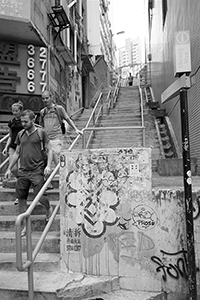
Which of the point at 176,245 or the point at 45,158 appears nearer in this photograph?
the point at 176,245

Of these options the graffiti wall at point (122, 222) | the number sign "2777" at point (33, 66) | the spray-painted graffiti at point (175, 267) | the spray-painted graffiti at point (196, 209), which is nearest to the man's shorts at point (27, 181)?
the graffiti wall at point (122, 222)

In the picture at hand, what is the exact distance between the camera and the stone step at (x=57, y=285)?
3.30 meters

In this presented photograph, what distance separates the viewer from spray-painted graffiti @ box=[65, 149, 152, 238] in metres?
3.72

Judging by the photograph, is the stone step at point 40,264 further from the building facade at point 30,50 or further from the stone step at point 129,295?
the building facade at point 30,50

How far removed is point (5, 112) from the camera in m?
10.9

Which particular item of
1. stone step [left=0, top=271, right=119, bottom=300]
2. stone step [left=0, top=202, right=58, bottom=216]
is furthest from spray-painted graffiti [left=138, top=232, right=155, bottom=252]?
stone step [left=0, top=202, right=58, bottom=216]

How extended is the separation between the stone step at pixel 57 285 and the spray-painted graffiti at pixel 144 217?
A: 70 cm

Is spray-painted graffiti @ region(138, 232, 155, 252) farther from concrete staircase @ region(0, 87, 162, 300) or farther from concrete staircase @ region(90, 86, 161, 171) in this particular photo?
concrete staircase @ region(90, 86, 161, 171)

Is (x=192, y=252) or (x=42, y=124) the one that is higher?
(x=42, y=124)

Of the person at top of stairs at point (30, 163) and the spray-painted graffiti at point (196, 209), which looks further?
the person at top of stairs at point (30, 163)

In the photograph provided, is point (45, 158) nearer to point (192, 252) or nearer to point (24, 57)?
point (192, 252)

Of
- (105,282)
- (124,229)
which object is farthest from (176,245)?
(105,282)

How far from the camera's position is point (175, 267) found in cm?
354

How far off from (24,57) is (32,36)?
0.81m
